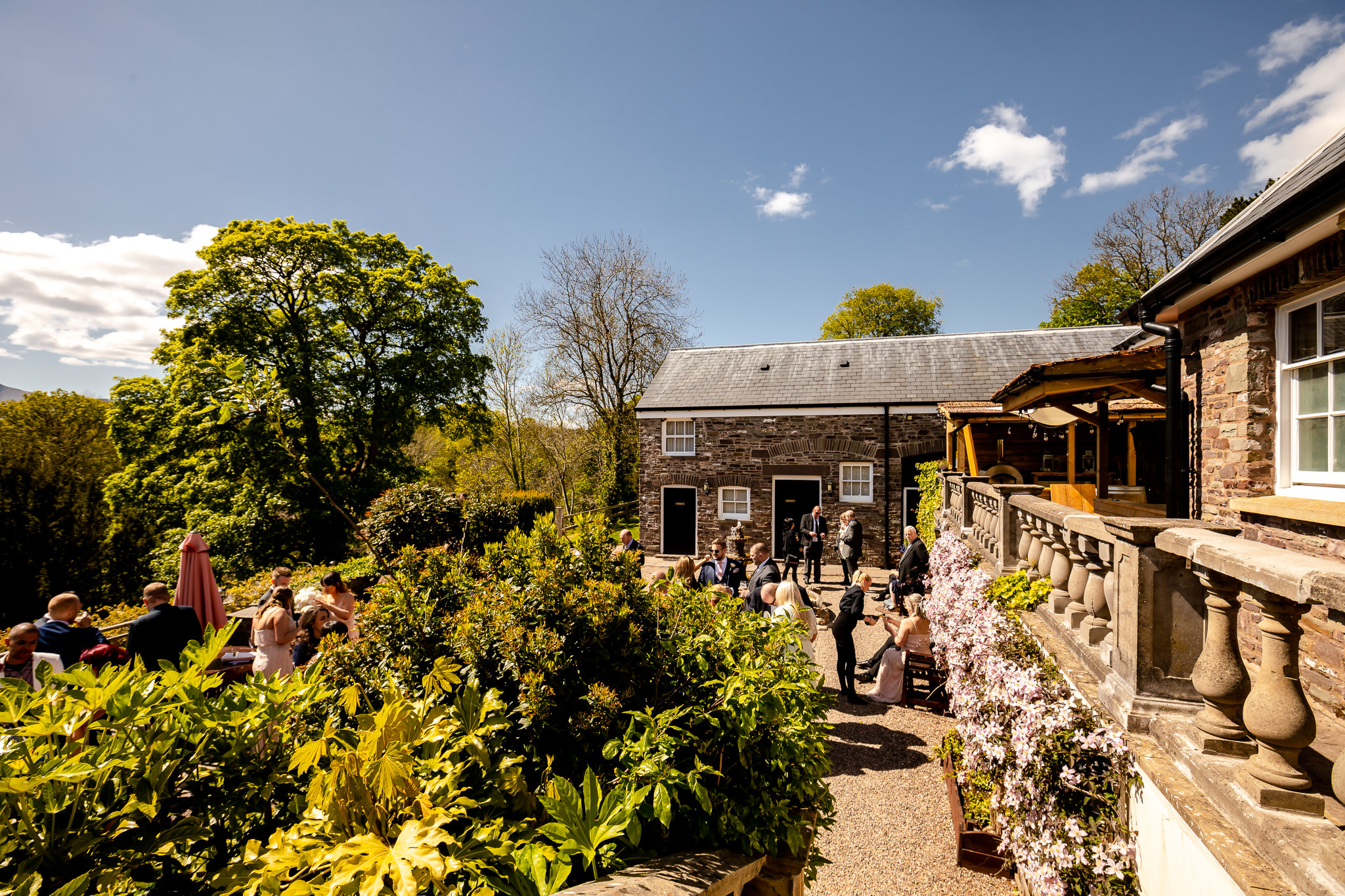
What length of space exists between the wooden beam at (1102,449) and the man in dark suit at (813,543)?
19.2 ft

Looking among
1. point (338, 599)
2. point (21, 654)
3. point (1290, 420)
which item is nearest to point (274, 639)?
point (338, 599)

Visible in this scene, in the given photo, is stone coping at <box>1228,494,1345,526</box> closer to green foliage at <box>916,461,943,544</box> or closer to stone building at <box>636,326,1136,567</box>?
green foliage at <box>916,461,943,544</box>

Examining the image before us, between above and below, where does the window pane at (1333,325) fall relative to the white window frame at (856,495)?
above

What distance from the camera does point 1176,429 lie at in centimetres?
513

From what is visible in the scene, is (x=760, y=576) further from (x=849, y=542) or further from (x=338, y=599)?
(x=849, y=542)

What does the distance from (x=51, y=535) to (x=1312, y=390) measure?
71.4 feet

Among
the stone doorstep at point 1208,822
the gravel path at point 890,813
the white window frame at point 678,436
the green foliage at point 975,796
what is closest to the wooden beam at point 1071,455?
the gravel path at point 890,813

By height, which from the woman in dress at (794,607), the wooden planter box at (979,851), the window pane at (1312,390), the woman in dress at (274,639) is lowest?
the wooden planter box at (979,851)

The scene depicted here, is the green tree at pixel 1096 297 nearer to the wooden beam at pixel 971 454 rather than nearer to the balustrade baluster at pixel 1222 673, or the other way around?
the wooden beam at pixel 971 454

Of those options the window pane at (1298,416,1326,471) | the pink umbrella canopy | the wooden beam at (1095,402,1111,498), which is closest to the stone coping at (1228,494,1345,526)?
the window pane at (1298,416,1326,471)

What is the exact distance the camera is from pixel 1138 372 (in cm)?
573

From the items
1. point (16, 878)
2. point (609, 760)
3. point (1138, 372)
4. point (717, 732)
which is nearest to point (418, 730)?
point (609, 760)

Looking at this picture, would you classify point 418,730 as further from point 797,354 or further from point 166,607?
point 797,354

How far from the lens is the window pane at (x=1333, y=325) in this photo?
135 inches
